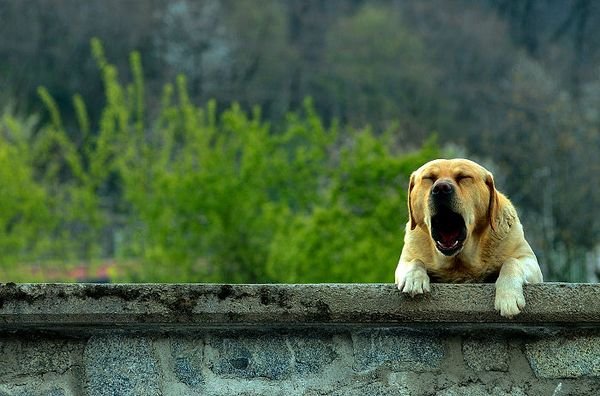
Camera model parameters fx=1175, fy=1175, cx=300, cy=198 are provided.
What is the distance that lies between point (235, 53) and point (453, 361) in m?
54.0

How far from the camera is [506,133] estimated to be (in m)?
41.8

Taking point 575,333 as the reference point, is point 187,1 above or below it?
above

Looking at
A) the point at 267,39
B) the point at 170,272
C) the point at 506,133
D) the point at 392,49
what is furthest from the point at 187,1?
the point at 170,272

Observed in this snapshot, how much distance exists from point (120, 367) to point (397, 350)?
3.47 feet

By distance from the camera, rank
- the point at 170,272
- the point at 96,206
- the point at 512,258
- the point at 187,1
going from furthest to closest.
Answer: the point at 187,1
the point at 96,206
the point at 170,272
the point at 512,258

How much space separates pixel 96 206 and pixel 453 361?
22604 mm

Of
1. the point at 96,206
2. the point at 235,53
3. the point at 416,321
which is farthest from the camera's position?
the point at 235,53

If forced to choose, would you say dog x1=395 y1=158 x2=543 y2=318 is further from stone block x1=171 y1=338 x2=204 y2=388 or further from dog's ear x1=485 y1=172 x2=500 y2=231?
stone block x1=171 y1=338 x2=204 y2=388

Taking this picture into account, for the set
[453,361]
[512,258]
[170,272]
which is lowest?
[453,361]

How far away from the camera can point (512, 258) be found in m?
5.07

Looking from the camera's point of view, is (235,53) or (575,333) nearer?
(575,333)

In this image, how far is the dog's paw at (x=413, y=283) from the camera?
4.45 m

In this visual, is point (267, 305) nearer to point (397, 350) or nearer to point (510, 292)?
point (397, 350)

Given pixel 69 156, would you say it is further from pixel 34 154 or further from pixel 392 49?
pixel 392 49
